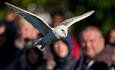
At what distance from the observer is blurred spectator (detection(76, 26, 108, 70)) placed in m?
5.81

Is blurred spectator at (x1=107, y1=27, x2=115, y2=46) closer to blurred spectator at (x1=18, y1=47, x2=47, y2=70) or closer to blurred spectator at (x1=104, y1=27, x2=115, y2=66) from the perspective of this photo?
blurred spectator at (x1=104, y1=27, x2=115, y2=66)

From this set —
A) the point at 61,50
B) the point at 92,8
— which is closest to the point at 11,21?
the point at 92,8

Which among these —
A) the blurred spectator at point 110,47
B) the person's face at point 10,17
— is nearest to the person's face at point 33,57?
the blurred spectator at point 110,47

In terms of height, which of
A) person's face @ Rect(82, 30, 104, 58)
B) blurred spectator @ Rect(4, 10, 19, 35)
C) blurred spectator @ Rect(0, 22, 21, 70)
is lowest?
blurred spectator @ Rect(4, 10, 19, 35)

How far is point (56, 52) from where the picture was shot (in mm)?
6477

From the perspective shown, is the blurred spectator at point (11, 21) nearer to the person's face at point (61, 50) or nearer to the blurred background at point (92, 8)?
the blurred background at point (92, 8)

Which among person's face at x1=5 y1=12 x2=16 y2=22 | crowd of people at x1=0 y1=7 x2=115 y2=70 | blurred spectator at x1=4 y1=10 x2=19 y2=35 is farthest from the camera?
person's face at x1=5 y1=12 x2=16 y2=22

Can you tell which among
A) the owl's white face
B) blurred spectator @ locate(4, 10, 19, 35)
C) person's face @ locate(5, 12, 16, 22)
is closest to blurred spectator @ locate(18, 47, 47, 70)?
blurred spectator @ locate(4, 10, 19, 35)

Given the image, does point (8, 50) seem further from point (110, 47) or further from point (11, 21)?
point (110, 47)

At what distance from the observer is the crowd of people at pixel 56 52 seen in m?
5.99

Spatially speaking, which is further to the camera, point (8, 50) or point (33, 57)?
point (8, 50)

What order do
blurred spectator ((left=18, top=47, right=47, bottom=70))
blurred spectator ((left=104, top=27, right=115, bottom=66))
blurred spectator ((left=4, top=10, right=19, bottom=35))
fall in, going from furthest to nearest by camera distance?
1. blurred spectator ((left=4, top=10, right=19, bottom=35))
2. blurred spectator ((left=18, top=47, right=47, bottom=70))
3. blurred spectator ((left=104, top=27, right=115, bottom=66))

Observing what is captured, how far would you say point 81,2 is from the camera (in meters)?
7.57

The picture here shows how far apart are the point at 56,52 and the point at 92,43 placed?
48cm
